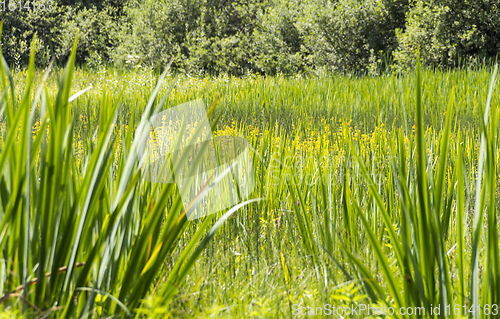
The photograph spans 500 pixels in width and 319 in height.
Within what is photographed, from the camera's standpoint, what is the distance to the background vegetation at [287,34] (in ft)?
23.9

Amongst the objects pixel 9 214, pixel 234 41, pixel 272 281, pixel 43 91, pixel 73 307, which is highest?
pixel 234 41

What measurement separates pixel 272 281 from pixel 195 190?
74 cm

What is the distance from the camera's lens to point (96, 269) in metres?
0.80

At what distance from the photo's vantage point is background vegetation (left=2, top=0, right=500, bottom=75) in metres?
7.28

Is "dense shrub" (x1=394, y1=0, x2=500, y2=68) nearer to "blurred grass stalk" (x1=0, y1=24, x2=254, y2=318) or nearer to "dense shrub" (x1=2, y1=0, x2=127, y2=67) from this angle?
"blurred grass stalk" (x1=0, y1=24, x2=254, y2=318)

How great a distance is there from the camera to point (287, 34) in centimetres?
1076

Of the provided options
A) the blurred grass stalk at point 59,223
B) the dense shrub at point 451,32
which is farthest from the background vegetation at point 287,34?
the blurred grass stalk at point 59,223

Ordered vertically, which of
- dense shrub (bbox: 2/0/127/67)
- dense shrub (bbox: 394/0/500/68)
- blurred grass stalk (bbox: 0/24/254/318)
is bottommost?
blurred grass stalk (bbox: 0/24/254/318)

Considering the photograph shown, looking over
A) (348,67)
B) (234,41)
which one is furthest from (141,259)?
(234,41)

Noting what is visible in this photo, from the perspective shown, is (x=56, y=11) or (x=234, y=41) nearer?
(x=234, y=41)

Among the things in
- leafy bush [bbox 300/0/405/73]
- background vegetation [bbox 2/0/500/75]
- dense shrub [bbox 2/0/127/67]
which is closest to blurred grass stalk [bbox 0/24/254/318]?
background vegetation [bbox 2/0/500/75]

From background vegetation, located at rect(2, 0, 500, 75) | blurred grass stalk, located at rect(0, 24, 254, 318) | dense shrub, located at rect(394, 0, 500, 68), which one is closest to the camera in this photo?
blurred grass stalk, located at rect(0, 24, 254, 318)

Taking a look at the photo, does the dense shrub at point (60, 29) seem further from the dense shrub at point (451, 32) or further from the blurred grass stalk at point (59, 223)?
the blurred grass stalk at point (59, 223)

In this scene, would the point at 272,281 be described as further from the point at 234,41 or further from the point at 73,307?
the point at 234,41
